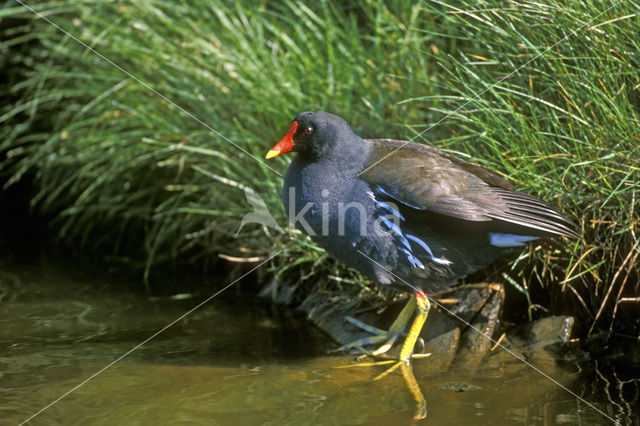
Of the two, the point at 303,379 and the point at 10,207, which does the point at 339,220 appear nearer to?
the point at 303,379

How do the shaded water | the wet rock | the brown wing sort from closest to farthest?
the shaded water < the brown wing < the wet rock

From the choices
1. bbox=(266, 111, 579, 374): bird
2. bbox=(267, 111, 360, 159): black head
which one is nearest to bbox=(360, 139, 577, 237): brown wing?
bbox=(266, 111, 579, 374): bird

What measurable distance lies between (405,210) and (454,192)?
0.63 feet

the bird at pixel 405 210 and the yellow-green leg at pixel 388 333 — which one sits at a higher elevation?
the bird at pixel 405 210

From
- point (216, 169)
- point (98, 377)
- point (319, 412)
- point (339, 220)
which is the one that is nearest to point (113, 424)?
point (98, 377)

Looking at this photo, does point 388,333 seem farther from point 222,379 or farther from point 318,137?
point 318,137

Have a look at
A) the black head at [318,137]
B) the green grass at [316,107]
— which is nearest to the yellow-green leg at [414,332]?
the green grass at [316,107]

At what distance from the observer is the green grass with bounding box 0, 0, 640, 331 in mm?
2914

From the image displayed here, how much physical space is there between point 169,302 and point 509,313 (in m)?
1.63

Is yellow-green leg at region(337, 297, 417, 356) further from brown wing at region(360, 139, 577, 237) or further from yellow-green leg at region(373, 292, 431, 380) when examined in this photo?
brown wing at region(360, 139, 577, 237)

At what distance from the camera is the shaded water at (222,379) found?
2410 millimetres

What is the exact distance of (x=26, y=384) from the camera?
262cm

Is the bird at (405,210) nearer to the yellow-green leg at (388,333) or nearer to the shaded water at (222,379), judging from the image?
the yellow-green leg at (388,333)

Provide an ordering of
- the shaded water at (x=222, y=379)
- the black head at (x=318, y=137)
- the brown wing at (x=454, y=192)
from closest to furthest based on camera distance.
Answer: the shaded water at (x=222, y=379)
the brown wing at (x=454, y=192)
the black head at (x=318, y=137)
